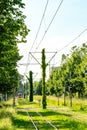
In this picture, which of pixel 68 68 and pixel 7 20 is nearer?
pixel 7 20

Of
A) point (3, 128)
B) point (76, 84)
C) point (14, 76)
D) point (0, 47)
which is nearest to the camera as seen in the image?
point (3, 128)

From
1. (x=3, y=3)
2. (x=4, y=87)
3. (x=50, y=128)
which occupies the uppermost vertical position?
(x=3, y=3)

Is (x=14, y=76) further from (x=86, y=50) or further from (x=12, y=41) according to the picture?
(x=12, y=41)

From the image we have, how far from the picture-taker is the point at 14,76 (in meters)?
60.1

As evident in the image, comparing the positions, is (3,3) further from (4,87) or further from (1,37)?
(4,87)

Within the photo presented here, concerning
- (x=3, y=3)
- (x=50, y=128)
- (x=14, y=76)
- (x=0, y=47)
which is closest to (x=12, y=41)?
(x=0, y=47)

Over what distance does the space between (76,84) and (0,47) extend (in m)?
38.6

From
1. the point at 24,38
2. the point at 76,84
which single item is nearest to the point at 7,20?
the point at 24,38

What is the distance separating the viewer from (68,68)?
70125 mm

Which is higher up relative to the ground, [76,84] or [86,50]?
[86,50]

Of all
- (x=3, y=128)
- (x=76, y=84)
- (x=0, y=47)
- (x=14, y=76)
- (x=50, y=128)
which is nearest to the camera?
(x=3, y=128)

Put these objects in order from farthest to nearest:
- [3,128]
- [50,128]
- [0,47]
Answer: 1. [0,47]
2. [50,128]
3. [3,128]

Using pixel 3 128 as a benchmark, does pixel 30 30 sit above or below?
above

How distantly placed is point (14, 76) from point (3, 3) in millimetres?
33607
